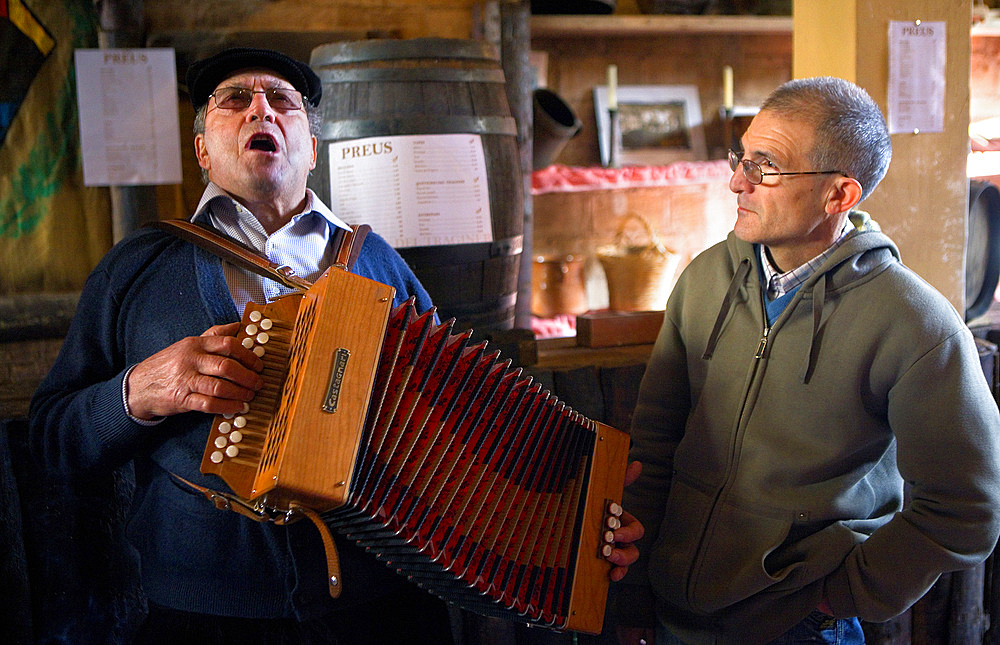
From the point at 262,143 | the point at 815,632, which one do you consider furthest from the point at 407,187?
the point at 815,632

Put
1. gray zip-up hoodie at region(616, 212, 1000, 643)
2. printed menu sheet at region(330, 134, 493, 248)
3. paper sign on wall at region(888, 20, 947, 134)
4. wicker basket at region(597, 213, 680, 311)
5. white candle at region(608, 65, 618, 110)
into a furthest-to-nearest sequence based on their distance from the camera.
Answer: white candle at region(608, 65, 618, 110)
wicker basket at region(597, 213, 680, 311)
paper sign on wall at region(888, 20, 947, 134)
printed menu sheet at region(330, 134, 493, 248)
gray zip-up hoodie at region(616, 212, 1000, 643)

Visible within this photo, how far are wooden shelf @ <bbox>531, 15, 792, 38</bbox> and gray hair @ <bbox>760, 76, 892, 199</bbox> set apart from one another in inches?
85.1

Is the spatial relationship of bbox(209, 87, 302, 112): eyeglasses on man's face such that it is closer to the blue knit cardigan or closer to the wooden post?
the blue knit cardigan

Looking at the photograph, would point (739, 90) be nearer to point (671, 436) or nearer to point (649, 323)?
point (649, 323)

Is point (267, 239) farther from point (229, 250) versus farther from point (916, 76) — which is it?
point (916, 76)

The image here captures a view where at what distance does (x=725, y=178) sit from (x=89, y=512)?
309cm

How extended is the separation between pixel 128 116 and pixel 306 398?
194cm

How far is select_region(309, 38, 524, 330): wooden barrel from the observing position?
6.84 ft

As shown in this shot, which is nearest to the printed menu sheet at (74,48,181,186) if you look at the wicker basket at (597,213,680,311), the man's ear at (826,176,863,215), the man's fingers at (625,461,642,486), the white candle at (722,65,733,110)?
the wicker basket at (597,213,680,311)

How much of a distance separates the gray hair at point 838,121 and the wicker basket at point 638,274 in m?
1.70

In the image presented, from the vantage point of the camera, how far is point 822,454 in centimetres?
143

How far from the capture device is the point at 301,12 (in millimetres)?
2873

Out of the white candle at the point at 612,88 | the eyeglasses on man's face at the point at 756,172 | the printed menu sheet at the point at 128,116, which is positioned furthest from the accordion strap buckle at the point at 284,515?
the white candle at the point at 612,88

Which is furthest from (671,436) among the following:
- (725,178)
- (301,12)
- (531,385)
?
(725,178)
